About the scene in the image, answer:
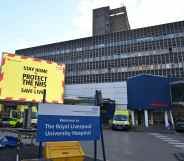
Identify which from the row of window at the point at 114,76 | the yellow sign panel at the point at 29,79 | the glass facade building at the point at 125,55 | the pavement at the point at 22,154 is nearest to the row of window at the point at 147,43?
the glass facade building at the point at 125,55

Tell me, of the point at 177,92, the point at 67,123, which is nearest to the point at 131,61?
the point at 177,92

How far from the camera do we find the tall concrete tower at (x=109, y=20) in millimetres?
87625

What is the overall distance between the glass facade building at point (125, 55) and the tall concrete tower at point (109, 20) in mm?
20089

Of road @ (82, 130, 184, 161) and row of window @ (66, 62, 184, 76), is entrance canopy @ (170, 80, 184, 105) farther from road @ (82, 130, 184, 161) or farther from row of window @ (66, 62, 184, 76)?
road @ (82, 130, 184, 161)

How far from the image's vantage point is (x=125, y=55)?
61.4 m

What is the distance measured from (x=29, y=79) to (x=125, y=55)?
56.7 m

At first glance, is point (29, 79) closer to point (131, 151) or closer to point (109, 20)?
point (131, 151)

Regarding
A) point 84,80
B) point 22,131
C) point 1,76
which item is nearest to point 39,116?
point 22,131

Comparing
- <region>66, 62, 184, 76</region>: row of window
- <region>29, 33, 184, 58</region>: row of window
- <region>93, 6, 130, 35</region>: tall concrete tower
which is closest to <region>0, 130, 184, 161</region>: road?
<region>66, 62, 184, 76</region>: row of window

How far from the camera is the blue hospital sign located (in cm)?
634

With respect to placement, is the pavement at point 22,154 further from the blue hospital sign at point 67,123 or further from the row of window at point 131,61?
the row of window at point 131,61

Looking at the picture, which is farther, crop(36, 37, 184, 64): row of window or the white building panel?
crop(36, 37, 184, 64): row of window

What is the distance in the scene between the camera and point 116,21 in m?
89.1

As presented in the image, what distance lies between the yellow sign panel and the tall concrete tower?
82.5 m
